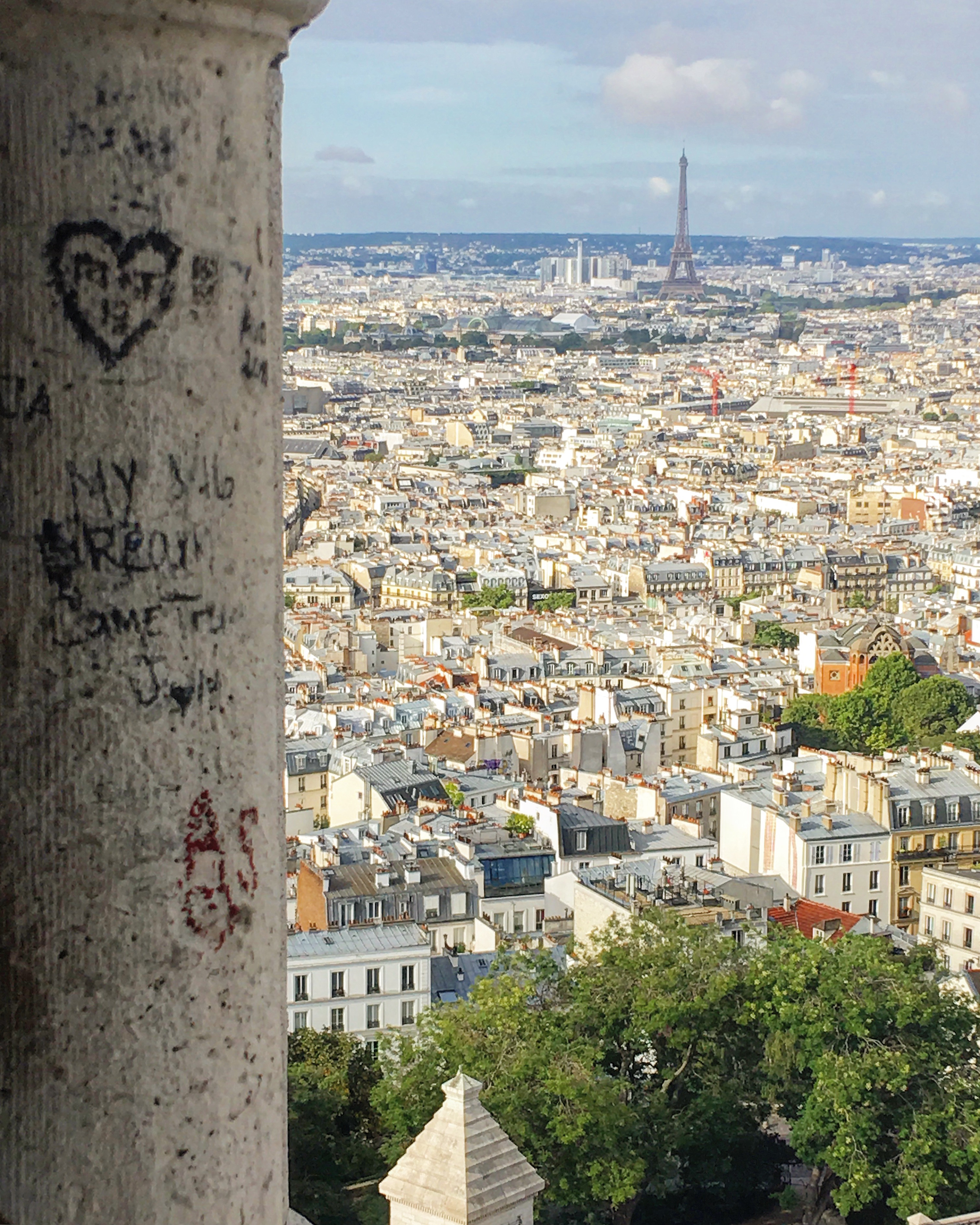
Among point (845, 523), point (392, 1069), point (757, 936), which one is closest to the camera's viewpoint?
point (392, 1069)

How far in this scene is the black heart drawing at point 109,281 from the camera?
2.05 m

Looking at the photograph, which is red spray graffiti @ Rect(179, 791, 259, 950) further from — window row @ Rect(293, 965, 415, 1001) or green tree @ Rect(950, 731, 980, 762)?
green tree @ Rect(950, 731, 980, 762)

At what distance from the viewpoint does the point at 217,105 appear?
82.9 inches

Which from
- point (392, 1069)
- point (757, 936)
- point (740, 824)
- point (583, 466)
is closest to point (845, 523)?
point (583, 466)

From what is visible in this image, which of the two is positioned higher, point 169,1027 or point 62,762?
point 62,762

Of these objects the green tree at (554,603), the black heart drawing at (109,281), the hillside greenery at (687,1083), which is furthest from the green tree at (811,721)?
the black heart drawing at (109,281)

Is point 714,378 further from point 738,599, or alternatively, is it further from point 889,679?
point 889,679

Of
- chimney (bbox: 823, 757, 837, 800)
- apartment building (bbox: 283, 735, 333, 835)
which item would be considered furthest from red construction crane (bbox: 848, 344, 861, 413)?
chimney (bbox: 823, 757, 837, 800)

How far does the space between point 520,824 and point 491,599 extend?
29255 mm

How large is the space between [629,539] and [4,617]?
210ft

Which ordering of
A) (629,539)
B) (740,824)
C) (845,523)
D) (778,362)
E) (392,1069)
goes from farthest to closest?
A: (778,362) → (845,523) → (629,539) → (740,824) → (392,1069)

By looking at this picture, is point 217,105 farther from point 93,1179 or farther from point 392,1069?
point 392,1069

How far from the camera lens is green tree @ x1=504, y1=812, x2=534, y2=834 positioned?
1032 inches

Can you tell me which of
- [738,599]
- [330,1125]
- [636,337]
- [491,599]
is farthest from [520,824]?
[636,337]
